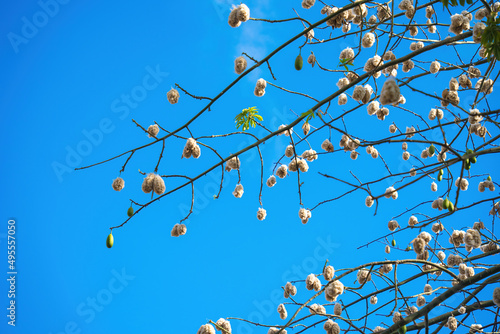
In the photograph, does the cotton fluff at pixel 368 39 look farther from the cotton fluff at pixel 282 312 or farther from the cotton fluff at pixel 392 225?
the cotton fluff at pixel 282 312

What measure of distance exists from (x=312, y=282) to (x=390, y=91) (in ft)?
4.88

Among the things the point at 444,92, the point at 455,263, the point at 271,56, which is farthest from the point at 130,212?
the point at 455,263

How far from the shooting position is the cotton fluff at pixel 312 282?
280 centimetres

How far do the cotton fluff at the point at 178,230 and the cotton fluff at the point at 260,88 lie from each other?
0.96 metres

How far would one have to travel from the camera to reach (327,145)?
3.43 meters

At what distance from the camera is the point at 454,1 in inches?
81.8

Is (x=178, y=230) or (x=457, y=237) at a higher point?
(x=457, y=237)

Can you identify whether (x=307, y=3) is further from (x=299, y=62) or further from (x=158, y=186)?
(x=158, y=186)

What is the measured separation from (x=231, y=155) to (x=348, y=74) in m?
1.05

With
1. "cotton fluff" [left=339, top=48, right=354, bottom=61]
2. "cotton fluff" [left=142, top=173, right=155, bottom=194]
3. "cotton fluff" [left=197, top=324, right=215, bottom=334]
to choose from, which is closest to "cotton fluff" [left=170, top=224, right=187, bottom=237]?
"cotton fluff" [left=142, top=173, right=155, bottom=194]

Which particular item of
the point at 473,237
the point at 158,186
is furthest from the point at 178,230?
the point at 473,237

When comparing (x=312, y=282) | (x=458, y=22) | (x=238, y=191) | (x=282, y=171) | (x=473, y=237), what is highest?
(x=458, y=22)

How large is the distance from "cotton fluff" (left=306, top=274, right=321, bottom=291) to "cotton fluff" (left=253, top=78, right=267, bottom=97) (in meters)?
1.19

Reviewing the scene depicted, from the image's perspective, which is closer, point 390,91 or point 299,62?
point 390,91
